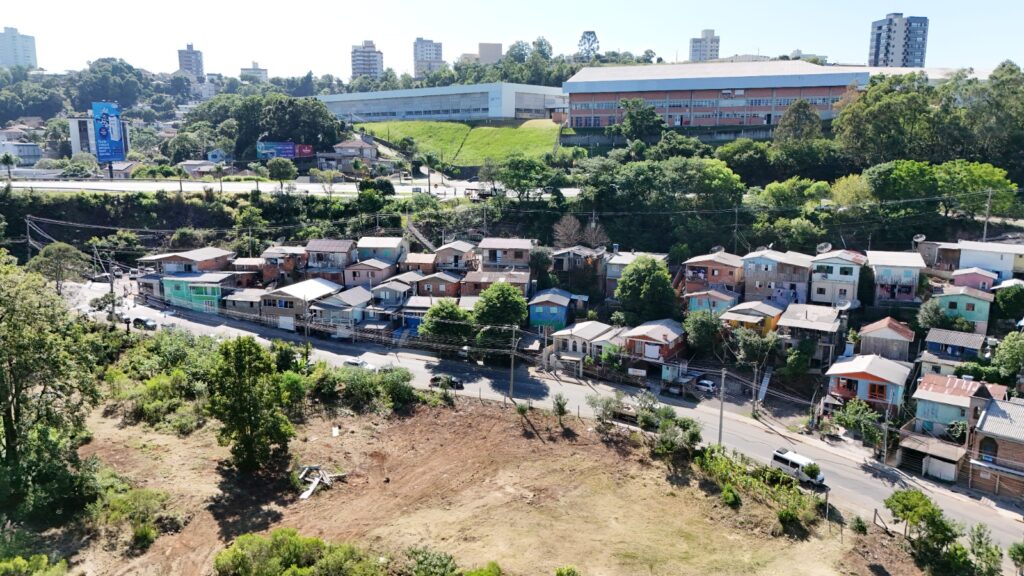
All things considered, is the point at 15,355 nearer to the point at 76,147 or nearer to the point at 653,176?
the point at 653,176

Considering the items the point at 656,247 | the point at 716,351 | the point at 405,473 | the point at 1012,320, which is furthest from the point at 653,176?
the point at 405,473

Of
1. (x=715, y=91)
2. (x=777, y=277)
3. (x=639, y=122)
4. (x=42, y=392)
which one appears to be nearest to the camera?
(x=42, y=392)

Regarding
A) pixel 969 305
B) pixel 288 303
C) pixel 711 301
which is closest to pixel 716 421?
pixel 711 301

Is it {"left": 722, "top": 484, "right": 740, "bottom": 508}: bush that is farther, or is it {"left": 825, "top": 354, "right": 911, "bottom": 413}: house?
{"left": 825, "top": 354, "right": 911, "bottom": 413}: house

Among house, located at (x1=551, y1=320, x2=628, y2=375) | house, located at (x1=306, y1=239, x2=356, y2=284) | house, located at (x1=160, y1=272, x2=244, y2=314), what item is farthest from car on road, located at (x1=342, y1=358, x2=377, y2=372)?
house, located at (x1=160, y1=272, x2=244, y2=314)

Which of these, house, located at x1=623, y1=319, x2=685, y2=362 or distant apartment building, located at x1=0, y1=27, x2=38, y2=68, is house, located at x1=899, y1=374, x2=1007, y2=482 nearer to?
house, located at x1=623, y1=319, x2=685, y2=362

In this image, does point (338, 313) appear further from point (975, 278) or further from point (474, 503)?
point (975, 278)
